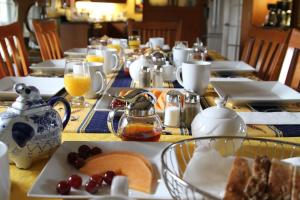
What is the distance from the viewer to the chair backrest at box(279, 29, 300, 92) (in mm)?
1747

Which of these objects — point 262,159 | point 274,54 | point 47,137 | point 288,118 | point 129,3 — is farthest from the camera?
point 129,3

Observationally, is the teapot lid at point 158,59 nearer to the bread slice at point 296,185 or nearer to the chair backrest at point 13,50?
the chair backrest at point 13,50

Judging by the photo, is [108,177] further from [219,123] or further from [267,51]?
[267,51]

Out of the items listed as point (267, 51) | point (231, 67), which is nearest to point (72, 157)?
point (231, 67)

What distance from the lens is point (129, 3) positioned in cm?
655

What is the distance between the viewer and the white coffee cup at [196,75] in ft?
4.61

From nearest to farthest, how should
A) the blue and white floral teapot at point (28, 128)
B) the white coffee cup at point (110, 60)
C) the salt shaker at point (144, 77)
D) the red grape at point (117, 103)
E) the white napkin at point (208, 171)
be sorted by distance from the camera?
the white napkin at point (208, 171)
the blue and white floral teapot at point (28, 128)
the red grape at point (117, 103)
the salt shaker at point (144, 77)
the white coffee cup at point (110, 60)

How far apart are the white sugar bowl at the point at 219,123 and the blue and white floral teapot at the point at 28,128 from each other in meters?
0.32

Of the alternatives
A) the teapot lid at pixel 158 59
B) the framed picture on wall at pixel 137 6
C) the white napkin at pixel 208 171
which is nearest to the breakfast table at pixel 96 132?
the white napkin at pixel 208 171

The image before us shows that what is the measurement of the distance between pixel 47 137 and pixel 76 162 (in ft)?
0.27

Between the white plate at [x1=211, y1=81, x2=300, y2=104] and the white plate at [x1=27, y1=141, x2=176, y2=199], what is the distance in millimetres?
541

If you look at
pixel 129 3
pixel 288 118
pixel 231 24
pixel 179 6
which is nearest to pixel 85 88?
pixel 288 118

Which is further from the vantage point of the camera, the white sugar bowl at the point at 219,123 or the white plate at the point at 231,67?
the white plate at the point at 231,67

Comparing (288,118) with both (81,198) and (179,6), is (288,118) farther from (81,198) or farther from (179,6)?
(179,6)
